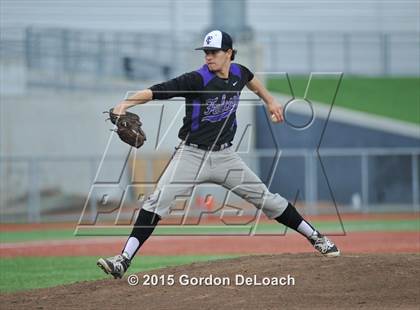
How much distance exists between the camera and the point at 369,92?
27625 mm

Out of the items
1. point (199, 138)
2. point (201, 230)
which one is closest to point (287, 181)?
point (201, 230)

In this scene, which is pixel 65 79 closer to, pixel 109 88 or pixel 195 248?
pixel 109 88

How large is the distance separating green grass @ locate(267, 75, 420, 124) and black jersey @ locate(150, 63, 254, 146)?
17.7 meters

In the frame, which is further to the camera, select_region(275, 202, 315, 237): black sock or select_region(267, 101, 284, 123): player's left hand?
select_region(275, 202, 315, 237): black sock

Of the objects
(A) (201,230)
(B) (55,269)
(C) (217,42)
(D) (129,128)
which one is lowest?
(A) (201,230)

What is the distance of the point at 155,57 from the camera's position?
27.4 metres

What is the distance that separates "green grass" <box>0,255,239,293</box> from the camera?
33.0 feet

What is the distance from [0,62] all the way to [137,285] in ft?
56.2

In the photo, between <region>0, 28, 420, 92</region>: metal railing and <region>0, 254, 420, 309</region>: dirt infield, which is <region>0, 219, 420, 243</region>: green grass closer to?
<region>0, 28, 420, 92</region>: metal railing

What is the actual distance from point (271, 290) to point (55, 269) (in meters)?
4.66

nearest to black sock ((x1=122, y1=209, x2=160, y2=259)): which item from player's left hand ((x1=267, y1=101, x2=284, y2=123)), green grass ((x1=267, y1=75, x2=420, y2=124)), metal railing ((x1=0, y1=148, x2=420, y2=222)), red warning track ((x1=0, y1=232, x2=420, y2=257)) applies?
player's left hand ((x1=267, y1=101, x2=284, y2=123))

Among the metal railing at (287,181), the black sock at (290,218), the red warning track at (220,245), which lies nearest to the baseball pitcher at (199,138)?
the black sock at (290,218)

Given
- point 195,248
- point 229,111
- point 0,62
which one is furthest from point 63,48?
point 229,111

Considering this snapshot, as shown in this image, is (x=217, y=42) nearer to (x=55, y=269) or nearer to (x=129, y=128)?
(x=129, y=128)
